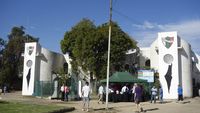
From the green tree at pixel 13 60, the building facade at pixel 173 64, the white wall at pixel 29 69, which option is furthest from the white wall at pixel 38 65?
the building facade at pixel 173 64

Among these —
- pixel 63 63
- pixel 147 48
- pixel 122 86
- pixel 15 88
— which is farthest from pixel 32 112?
pixel 15 88

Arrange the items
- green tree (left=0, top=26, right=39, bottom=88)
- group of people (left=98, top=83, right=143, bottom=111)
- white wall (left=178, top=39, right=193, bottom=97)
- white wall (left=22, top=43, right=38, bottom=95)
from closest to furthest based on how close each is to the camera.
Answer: group of people (left=98, top=83, right=143, bottom=111) → white wall (left=178, top=39, right=193, bottom=97) → white wall (left=22, top=43, right=38, bottom=95) → green tree (left=0, top=26, right=39, bottom=88)

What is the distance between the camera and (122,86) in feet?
112

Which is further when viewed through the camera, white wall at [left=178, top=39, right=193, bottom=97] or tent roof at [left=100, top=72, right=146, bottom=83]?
white wall at [left=178, top=39, right=193, bottom=97]

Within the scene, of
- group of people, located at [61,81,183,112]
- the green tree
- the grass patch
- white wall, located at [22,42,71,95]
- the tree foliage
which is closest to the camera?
the grass patch

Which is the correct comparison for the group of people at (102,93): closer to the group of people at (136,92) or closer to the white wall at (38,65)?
the group of people at (136,92)

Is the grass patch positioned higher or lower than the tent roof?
lower

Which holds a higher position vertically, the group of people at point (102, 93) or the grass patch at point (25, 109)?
the group of people at point (102, 93)

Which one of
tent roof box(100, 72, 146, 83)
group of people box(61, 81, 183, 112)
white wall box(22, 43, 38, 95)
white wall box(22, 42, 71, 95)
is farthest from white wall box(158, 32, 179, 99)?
white wall box(22, 43, 38, 95)

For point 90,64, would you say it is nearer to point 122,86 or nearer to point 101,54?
point 101,54

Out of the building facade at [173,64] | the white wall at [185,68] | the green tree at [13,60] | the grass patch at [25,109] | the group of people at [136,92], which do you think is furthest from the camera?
the green tree at [13,60]

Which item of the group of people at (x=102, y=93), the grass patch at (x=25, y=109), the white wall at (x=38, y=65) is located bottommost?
the grass patch at (x=25, y=109)

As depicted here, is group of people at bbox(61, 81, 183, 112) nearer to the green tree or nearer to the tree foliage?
the tree foliage

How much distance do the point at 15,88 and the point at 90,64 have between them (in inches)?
1010
